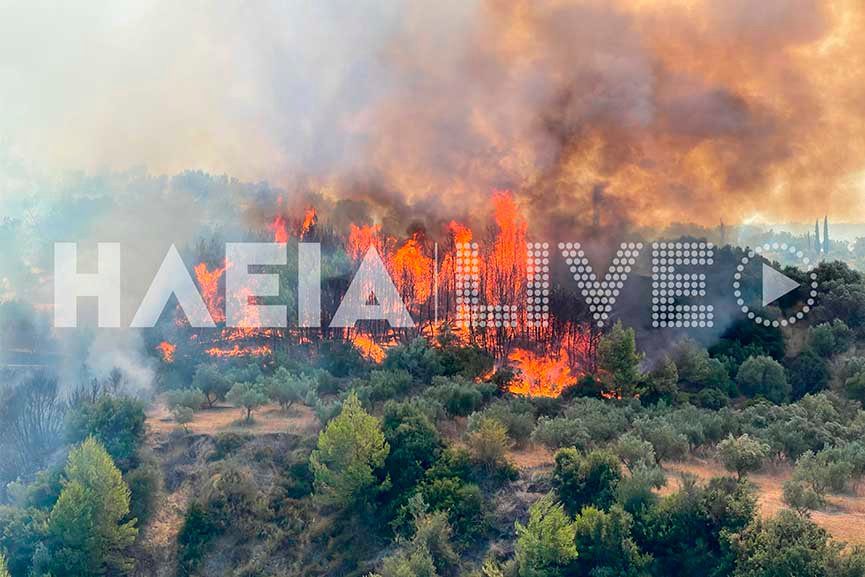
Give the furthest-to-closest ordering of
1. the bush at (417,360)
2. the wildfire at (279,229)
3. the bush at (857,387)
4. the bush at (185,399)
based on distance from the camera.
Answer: the wildfire at (279,229)
the bush at (417,360)
the bush at (857,387)
the bush at (185,399)

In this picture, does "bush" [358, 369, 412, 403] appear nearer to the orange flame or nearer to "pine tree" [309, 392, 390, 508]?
"pine tree" [309, 392, 390, 508]

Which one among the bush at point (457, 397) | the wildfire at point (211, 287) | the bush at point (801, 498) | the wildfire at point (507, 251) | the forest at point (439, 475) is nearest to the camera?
the forest at point (439, 475)

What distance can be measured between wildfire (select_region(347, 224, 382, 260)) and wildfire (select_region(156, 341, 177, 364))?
11716mm

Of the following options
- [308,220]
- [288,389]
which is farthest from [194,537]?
[308,220]

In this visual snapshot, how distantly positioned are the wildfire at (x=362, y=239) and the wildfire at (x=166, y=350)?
38.4ft

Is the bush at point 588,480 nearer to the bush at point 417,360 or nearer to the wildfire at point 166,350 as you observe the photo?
the bush at point 417,360

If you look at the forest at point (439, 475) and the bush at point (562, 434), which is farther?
the bush at point (562, 434)

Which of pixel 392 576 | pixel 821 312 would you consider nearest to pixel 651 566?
pixel 392 576

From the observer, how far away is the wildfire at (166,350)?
40938 mm

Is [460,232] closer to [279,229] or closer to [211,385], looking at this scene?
[279,229]

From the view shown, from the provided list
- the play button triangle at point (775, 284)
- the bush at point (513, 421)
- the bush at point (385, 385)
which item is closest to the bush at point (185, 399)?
the bush at point (385, 385)

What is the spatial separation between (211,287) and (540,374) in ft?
61.4

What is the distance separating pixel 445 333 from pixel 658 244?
44.4ft

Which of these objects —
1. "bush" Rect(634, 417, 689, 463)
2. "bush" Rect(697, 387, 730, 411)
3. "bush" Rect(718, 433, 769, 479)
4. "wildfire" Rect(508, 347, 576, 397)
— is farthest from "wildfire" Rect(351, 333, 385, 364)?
"bush" Rect(718, 433, 769, 479)
